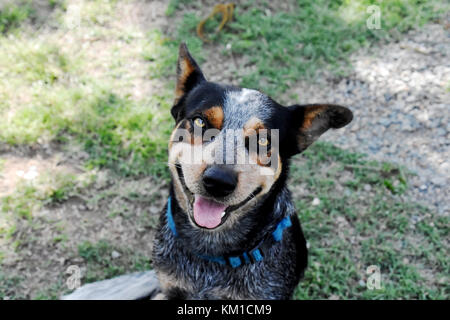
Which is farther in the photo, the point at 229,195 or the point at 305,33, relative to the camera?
the point at 305,33

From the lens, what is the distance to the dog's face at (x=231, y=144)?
2855mm

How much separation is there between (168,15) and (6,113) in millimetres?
2842

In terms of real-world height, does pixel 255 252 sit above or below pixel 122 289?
above

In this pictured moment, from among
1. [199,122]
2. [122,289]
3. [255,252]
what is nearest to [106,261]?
[122,289]

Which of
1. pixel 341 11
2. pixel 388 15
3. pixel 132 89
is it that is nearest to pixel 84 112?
pixel 132 89

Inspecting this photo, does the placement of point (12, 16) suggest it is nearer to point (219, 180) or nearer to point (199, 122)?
point (199, 122)

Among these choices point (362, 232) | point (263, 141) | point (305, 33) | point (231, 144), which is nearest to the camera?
point (231, 144)

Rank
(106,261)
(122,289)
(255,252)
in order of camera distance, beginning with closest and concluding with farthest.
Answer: (255,252), (122,289), (106,261)

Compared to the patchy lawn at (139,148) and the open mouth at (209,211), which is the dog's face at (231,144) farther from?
the patchy lawn at (139,148)

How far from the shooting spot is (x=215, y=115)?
3047mm

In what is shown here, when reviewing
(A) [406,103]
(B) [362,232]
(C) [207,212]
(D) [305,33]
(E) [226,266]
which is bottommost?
(B) [362,232]

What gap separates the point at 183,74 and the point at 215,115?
0.62 meters

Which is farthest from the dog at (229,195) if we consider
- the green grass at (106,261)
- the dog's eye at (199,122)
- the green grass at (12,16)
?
the green grass at (12,16)

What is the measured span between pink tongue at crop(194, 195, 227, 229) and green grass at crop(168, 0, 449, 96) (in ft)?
10.6
